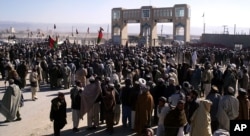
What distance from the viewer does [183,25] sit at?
5322cm

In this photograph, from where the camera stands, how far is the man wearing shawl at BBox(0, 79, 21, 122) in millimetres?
10664

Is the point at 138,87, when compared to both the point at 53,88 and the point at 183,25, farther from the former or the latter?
the point at 183,25

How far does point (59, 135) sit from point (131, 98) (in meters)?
2.11

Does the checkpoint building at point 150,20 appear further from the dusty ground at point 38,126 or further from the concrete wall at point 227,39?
the dusty ground at point 38,126

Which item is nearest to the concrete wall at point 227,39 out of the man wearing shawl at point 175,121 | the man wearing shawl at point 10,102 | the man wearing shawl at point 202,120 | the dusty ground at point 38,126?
the dusty ground at point 38,126

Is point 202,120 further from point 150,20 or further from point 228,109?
point 150,20

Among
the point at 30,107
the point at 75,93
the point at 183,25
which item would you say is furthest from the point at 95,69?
the point at 183,25

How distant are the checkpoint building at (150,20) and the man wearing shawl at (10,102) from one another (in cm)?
4135

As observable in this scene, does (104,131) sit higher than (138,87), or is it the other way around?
(138,87)

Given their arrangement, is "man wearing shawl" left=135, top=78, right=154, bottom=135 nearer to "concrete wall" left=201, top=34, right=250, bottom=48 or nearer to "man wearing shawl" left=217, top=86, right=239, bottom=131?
"man wearing shawl" left=217, top=86, right=239, bottom=131

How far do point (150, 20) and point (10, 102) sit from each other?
156 feet

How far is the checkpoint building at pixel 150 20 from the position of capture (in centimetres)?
5328

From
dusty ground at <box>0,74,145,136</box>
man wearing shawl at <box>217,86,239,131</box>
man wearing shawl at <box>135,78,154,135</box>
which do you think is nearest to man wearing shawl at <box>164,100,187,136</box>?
man wearing shawl at <box>217,86,239,131</box>

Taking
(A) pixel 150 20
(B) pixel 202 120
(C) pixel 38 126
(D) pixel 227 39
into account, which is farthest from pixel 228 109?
(A) pixel 150 20
